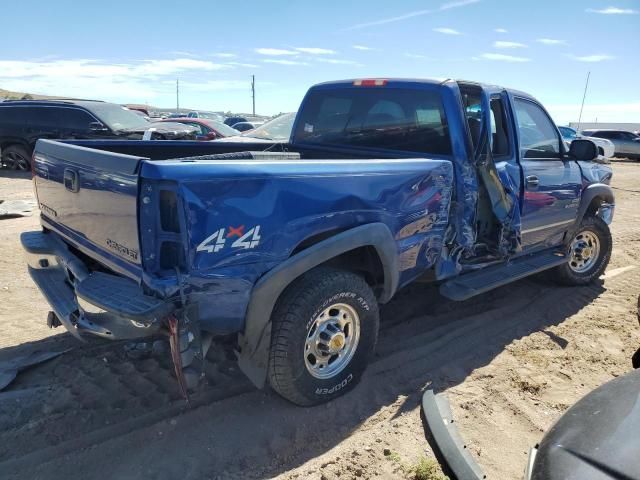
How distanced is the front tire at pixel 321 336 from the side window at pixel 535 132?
2.34m

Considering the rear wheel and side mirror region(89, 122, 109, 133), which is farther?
the rear wheel

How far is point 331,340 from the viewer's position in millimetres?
3070

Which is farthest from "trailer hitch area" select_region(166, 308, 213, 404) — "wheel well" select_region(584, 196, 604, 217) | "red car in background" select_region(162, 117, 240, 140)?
"red car in background" select_region(162, 117, 240, 140)

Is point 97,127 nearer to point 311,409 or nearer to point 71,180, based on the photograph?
point 71,180

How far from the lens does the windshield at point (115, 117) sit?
12.2 m

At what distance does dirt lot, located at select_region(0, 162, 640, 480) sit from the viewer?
266cm

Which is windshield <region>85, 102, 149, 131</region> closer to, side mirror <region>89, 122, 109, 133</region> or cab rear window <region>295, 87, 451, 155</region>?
side mirror <region>89, 122, 109, 133</region>

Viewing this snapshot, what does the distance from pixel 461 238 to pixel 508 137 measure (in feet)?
3.79

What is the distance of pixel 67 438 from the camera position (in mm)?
2748

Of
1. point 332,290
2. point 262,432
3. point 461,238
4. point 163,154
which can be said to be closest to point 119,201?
point 332,290

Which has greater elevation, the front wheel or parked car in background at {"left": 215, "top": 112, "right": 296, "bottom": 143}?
parked car in background at {"left": 215, "top": 112, "right": 296, "bottom": 143}

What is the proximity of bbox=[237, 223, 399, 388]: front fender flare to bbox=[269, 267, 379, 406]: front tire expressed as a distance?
0.10m

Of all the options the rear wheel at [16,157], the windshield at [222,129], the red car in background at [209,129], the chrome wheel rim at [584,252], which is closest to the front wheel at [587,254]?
the chrome wheel rim at [584,252]

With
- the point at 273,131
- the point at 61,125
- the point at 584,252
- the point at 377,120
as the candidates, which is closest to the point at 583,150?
the point at 584,252
